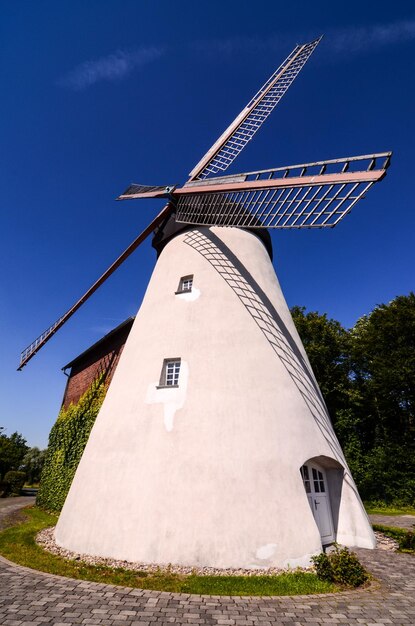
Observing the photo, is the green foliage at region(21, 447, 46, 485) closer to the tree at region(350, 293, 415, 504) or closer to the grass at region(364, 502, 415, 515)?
the tree at region(350, 293, 415, 504)

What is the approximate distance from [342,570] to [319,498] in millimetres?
2657

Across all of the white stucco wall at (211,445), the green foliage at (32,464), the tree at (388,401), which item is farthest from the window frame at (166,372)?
the green foliage at (32,464)

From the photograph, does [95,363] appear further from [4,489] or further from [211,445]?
[4,489]

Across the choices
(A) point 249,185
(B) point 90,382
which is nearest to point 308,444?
(A) point 249,185

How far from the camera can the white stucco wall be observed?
6.75 m

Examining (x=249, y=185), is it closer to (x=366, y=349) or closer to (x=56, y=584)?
(x=56, y=584)

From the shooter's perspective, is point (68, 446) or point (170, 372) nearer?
point (170, 372)

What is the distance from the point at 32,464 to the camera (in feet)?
171

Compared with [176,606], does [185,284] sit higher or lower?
higher

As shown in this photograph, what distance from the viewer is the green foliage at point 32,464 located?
52.1 metres

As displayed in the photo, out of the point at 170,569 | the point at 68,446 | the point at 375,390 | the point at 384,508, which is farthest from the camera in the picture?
the point at 375,390

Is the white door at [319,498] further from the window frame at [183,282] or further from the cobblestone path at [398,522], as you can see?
the window frame at [183,282]

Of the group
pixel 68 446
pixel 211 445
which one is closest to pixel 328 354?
pixel 68 446

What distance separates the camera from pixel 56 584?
569cm
